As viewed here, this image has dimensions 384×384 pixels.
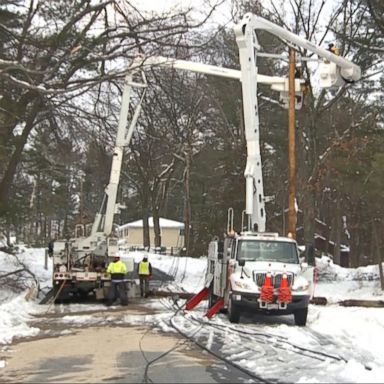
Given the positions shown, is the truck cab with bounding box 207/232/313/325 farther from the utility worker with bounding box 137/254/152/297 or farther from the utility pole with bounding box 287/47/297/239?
the utility worker with bounding box 137/254/152/297

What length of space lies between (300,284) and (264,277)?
0.94 m

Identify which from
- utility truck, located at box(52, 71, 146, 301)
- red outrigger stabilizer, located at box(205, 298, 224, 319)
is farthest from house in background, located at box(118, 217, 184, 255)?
red outrigger stabilizer, located at box(205, 298, 224, 319)

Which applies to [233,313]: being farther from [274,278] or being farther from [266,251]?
[266,251]

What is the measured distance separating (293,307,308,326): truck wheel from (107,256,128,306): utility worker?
24.1 feet

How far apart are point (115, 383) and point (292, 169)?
15.9 meters

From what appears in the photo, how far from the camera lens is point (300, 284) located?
17.5 m

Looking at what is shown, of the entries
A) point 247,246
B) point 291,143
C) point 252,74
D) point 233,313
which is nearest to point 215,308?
point 233,313

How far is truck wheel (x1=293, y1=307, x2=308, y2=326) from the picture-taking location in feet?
56.9

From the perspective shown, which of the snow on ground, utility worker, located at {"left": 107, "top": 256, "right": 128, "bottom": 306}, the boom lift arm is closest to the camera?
the snow on ground

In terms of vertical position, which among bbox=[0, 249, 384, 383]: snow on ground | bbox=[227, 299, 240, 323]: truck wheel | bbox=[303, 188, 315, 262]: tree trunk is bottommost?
bbox=[0, 249, 384, 383]: snow on ground

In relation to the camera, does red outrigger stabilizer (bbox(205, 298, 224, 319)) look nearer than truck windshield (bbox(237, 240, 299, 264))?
No

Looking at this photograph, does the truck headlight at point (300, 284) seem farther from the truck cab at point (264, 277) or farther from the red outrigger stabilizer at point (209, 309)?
the red outrigger stabilizer at point (209, 309)

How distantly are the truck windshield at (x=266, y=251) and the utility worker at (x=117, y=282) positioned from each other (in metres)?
6.07

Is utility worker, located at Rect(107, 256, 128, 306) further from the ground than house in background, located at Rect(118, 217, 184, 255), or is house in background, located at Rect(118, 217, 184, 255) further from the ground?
house in background, located at Rect(118, 217, 184, 255)
